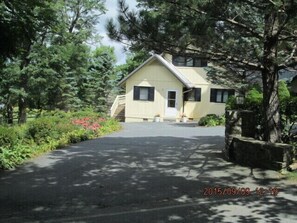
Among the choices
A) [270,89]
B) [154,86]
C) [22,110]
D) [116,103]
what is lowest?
[22,110]

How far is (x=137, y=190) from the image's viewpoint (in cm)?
805

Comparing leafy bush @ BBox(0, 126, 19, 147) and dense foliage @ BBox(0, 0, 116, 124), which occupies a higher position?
dense foliage @ BBox(0, 0, 116, 124)

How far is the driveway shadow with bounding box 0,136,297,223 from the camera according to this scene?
21.1 feet

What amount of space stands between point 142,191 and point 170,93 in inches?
986

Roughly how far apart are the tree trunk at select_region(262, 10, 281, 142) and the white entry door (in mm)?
21799

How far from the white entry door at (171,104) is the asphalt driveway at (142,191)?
790 inches

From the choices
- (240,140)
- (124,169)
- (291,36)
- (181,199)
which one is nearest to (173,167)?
(124,169)

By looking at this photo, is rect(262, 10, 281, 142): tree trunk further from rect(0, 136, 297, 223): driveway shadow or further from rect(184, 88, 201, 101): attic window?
rect(184, 88, 201, 101): attic window

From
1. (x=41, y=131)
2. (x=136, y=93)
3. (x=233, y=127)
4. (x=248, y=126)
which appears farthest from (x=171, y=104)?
Result: (x=233, y=127)

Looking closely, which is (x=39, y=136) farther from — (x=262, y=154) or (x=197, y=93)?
(x=197, y=93)

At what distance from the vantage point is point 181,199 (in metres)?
7.35

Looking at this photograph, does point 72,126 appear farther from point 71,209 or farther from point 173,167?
A: point 71,209
